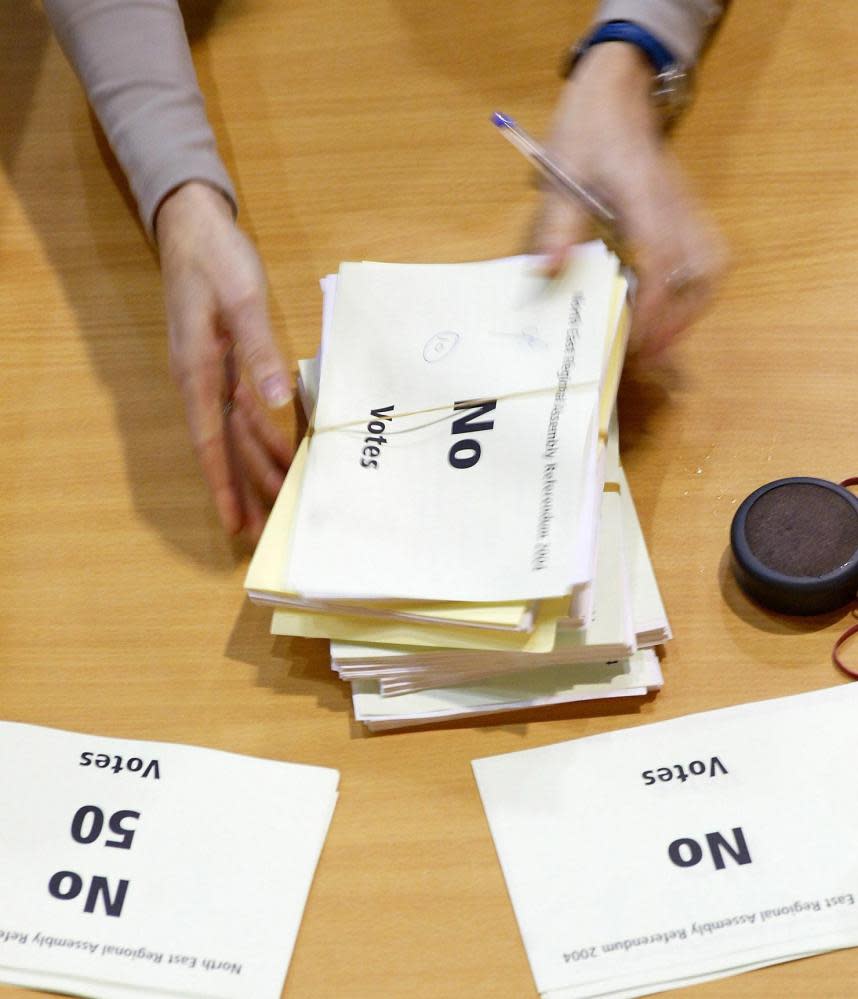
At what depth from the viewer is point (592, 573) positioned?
0.75 m

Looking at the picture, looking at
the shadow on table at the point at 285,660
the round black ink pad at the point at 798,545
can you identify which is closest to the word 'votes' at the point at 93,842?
the shadow on table at the point at 285,660

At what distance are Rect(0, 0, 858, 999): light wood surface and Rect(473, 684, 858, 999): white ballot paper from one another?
1cm

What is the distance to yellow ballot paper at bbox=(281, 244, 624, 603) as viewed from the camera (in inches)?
30.0

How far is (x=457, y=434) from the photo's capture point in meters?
0.83

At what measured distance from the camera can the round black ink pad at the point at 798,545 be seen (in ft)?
2.58

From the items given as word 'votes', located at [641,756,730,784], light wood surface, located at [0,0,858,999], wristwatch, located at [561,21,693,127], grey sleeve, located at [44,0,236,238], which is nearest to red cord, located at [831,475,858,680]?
light wood surface, located at [0,0,858,999]

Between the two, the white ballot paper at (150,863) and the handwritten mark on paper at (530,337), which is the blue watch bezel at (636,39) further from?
the white ballot paper at (150,863)

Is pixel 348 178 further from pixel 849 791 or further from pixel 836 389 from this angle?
pixel 849 791

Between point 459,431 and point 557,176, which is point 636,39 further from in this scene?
point 459,431

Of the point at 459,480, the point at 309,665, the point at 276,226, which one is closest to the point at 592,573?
the point at 459,480

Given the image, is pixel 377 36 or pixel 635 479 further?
pixel 377 36

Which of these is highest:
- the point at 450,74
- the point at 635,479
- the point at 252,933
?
the point at 450,74

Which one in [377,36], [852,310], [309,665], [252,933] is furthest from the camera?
[377,36]

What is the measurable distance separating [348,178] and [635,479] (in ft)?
1.49
